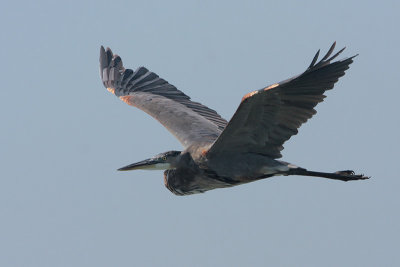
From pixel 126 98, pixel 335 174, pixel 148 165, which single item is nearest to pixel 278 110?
pixel 335 174

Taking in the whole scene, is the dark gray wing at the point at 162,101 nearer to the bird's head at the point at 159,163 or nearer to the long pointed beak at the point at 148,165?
the bird's head at the point at 159,163

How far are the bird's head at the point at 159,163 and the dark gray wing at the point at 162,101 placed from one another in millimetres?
480

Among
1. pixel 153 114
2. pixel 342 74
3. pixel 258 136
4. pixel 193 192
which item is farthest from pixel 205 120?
pixel 342 74

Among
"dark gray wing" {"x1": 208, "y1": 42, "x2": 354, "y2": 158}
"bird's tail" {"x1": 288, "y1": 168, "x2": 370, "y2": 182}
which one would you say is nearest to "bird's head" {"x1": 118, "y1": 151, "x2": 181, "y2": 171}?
"dark gray wing" {"x1": 208, "y1": 42, "x2": 354, "y2": 158}

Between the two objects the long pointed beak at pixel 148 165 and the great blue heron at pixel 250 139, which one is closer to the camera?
the great blue heron at pixel 250 139

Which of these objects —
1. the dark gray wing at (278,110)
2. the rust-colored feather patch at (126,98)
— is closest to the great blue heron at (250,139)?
the dark gray wing at (278,110)

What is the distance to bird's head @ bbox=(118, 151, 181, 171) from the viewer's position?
12703mm

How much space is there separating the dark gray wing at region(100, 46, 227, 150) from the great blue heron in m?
0.04

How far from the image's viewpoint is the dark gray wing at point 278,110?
10.8 meters

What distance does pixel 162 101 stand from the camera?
15828 mm

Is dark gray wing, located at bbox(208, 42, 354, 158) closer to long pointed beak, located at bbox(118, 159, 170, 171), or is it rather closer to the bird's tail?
the bird's tail

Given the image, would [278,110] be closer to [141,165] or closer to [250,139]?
[250,139]

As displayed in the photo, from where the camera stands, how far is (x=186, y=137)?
13.6 m

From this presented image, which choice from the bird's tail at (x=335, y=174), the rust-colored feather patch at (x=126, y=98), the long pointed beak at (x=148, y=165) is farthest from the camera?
the rust-colored feather patch at (x=126, y=98)
